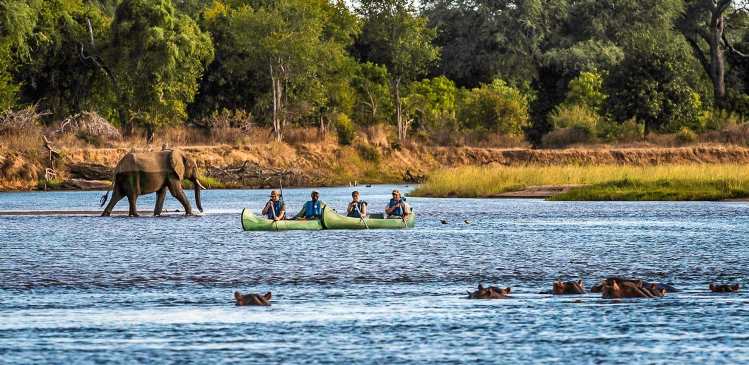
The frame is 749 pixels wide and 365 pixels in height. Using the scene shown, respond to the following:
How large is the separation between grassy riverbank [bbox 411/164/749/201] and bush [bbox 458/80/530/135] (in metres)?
27.7

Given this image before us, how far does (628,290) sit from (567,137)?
280 feet

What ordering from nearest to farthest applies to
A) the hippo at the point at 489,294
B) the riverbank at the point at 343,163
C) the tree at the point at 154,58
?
the hippo at the point at 489,294, the riverbank at the point at 343,163, the tree at the point at 154,58

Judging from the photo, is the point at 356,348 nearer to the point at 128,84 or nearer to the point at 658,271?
the point at 658,271

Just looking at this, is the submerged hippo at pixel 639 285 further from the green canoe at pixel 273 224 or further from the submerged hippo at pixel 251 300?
the green canoe at pixel 273 224

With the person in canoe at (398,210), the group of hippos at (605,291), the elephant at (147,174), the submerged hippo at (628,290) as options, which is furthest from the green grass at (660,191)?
the submerged hippo at (628,290)

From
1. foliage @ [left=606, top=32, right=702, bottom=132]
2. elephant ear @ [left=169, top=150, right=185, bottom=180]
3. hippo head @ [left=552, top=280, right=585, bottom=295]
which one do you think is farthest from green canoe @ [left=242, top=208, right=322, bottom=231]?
foliage @ [left=606, top=32, right=702, bottom=132]

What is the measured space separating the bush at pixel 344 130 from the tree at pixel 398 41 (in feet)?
15.1

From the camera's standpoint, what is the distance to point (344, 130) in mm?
112438

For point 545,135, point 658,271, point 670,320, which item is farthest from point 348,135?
point 670,320

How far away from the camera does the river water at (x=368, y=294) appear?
72.0 ft

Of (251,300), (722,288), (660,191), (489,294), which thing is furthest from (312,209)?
(660,191)

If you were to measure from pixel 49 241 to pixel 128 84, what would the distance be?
5878 centimetres

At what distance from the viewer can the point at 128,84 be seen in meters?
103

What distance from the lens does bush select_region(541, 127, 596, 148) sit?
112 metres
